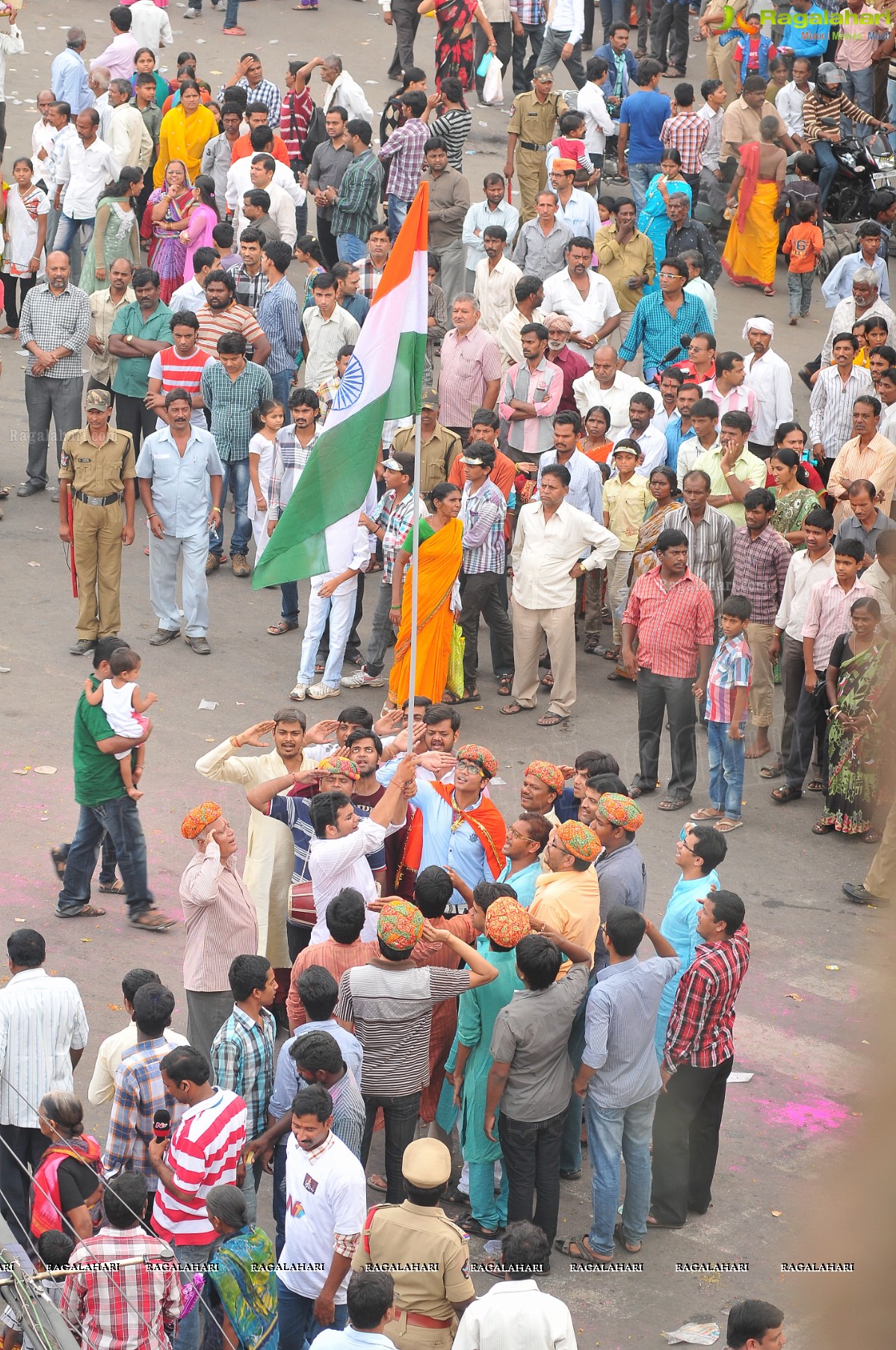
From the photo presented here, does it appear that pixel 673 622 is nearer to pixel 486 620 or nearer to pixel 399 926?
pixel 486 620

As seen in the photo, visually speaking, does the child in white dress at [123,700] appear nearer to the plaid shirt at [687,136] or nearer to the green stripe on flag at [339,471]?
the green stripe on flag at [339,471]

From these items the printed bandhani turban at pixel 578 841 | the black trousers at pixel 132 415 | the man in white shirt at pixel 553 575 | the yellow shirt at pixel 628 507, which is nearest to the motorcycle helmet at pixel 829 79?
the yellow shirt at pixel 628 507

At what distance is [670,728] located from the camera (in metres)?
10.5

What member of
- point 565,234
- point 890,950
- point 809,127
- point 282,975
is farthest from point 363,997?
point 809,127

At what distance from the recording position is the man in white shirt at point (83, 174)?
15680 mm

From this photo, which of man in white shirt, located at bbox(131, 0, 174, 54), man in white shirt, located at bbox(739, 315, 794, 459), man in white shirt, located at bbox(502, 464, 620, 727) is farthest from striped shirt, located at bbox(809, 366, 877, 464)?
man in white shirt, located at bbox(131, 0, 174, 54)

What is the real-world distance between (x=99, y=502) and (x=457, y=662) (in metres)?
2.66

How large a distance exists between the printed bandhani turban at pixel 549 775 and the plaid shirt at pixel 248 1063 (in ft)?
6.49

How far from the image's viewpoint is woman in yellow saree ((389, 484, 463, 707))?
34.9 feet

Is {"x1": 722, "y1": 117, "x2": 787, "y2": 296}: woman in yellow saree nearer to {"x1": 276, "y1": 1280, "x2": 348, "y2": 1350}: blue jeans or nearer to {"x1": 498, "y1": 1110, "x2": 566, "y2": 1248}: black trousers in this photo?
{"x1": 498, "y1": 1110, "x2": 566, "y2": 1248}: black trousers

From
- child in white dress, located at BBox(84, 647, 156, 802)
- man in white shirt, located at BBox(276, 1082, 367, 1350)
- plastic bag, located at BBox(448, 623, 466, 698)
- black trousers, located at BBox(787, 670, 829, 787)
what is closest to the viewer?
man in white shirt, located at BBox(276, 1082, 367, 1350)

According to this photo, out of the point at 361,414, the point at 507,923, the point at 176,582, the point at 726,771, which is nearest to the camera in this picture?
the point at 507,923

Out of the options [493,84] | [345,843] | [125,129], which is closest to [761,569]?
[345,843]

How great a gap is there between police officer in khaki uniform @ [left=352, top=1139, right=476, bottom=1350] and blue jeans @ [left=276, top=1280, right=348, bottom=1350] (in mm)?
373
